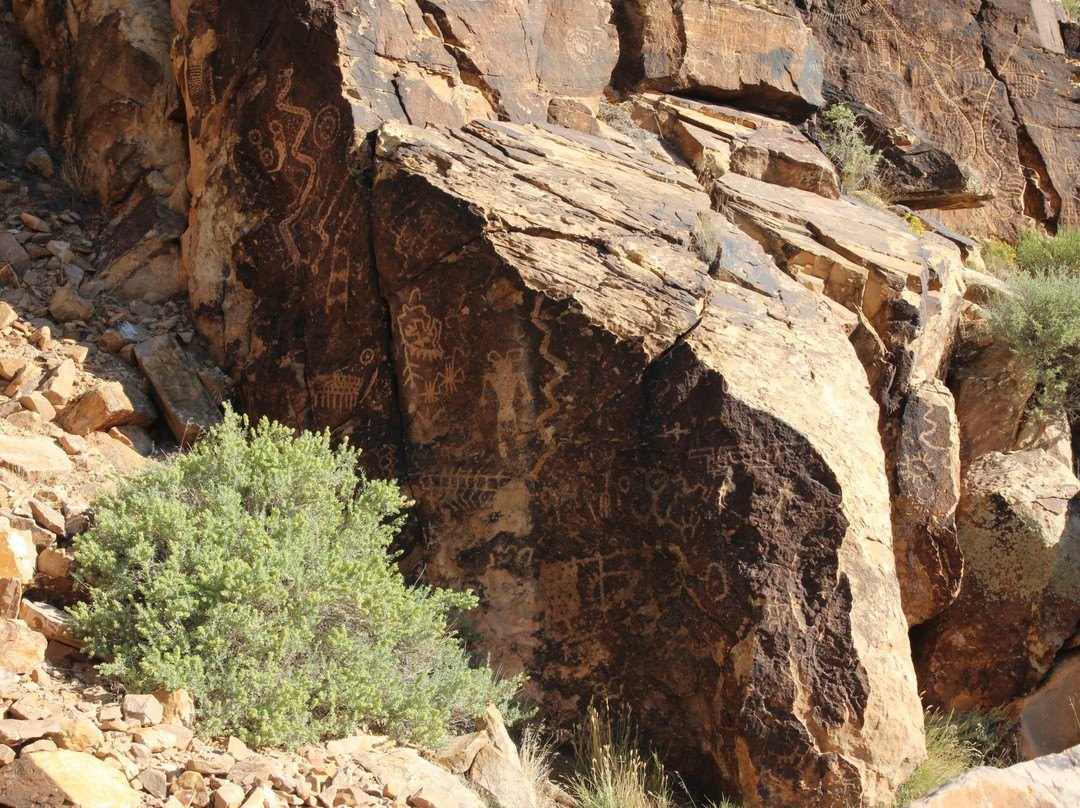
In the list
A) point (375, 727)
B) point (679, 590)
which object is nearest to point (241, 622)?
point (375, 727)

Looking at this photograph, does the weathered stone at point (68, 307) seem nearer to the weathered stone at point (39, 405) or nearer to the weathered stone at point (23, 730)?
the weathered stone at point (39, 405)

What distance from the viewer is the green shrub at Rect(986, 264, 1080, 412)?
631cm

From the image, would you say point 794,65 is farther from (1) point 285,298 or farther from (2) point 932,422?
(1) point 285,298

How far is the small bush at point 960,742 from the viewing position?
4805 mm

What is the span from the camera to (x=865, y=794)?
426cm

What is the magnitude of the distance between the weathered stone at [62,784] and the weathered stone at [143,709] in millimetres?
297

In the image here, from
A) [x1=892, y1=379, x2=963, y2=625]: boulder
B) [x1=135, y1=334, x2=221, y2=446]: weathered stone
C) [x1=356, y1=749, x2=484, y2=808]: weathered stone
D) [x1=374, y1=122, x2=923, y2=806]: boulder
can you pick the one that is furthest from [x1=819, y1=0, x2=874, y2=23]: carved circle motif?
[x1=356, y1=749, x2=484, y2=808]: weathered stone

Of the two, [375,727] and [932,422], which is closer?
[375,727]

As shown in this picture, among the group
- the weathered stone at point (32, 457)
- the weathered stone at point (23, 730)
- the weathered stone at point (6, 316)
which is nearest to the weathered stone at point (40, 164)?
the weathered stone at point (6, 316)

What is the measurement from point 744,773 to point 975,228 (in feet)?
19.8

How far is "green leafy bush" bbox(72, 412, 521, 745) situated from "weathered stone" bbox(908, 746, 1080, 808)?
70.1 inches

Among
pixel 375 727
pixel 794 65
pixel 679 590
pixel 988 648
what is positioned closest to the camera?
pixel 375 727

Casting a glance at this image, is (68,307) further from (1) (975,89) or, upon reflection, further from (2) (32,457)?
(1) (975,89)

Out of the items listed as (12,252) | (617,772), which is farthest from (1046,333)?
(12,252)
